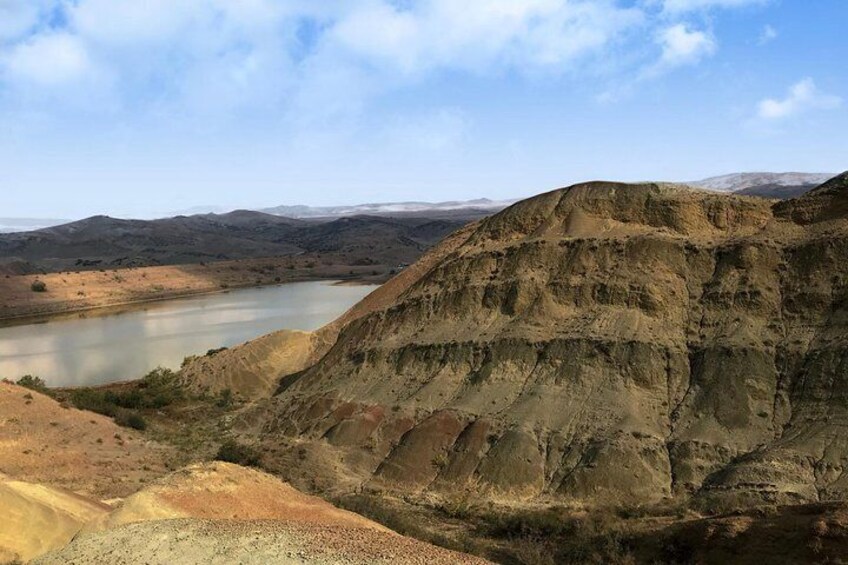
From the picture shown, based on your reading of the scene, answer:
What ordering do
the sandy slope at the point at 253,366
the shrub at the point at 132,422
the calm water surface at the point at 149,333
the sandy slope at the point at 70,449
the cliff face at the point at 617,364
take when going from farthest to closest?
1. the calm water surface at the point at 149,333
2. the sandy slope at the point at 253,366
3. the shrub at the point at 132,422
4. the sandy slope at the point at 70,449
5. the cliff face at the point at 617,364

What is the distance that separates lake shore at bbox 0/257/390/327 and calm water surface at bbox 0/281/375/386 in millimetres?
6248

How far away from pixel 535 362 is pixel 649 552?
11292 mm

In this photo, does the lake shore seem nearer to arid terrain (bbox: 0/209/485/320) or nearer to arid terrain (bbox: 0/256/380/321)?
arid terrain (bbox: 0/256/380/321)

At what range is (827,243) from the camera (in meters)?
22.7

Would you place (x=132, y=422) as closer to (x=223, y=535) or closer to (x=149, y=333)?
(x=223, y=535)

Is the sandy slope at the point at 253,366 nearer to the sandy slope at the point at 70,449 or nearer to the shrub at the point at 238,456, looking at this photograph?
the sandy slope at the point at 70,449

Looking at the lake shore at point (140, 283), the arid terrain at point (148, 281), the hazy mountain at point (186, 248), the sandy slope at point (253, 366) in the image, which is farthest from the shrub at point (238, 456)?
the hazy mountain at point (186, 248)

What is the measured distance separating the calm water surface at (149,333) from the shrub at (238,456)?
2508 cm

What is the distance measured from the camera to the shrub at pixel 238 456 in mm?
23891

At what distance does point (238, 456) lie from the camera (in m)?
24.3

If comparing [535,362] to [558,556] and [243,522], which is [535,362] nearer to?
[558,556]

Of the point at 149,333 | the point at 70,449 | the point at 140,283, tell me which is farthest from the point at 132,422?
the point at 140,283

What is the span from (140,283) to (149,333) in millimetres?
36197

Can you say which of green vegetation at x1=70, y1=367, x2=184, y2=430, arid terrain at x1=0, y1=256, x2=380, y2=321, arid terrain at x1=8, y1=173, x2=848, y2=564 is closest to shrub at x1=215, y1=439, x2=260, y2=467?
arid terrain at x1=8, y1=173, x2=848, y2=564
